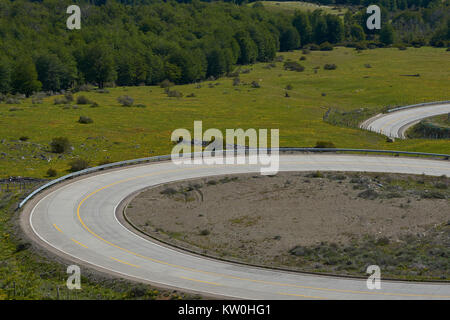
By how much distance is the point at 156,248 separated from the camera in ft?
127

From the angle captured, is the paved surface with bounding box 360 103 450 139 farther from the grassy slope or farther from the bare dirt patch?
the bare dirt patch

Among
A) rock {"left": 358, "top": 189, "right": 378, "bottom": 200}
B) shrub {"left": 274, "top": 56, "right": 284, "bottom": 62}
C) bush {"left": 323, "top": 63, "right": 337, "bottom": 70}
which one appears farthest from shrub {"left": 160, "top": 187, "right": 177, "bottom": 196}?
shrub {"left": 274, "top": 56, "right": 284, "bottom": 62}

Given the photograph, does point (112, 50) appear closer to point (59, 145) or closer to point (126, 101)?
point (126, 101)

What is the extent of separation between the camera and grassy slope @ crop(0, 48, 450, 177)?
7294 cm

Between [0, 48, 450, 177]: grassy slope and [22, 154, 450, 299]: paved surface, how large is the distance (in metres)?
12.1

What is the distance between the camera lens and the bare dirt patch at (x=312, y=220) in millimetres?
36906

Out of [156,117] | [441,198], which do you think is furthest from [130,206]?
[156,117]

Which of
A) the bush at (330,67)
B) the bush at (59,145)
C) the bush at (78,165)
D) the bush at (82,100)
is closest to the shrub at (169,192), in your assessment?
the bush at (78,165)

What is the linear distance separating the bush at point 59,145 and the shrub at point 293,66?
358ft

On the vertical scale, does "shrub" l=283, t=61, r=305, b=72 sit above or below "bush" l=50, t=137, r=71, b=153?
above

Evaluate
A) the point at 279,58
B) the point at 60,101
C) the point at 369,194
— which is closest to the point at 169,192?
the point at 369,194

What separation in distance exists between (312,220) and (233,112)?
6193 cm

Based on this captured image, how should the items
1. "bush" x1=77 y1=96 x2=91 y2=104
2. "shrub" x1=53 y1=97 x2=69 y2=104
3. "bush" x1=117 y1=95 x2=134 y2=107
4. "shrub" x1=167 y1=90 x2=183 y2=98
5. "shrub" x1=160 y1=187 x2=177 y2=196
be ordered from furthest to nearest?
"shrub" x1=167 y1=90 x2=183 y2=98 < "bush" x1=77 y1=96 x2=91 y2=104 < "shrub" x1=53 y1=97 x2=69 y2=104 < "bush" x1=117 y1=95 x2=134 y2=107 < "shrub" x1=160 y1=187 x2=177 y2=196

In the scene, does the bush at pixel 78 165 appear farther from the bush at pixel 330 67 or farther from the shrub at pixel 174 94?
the bush at pixel 330 67
